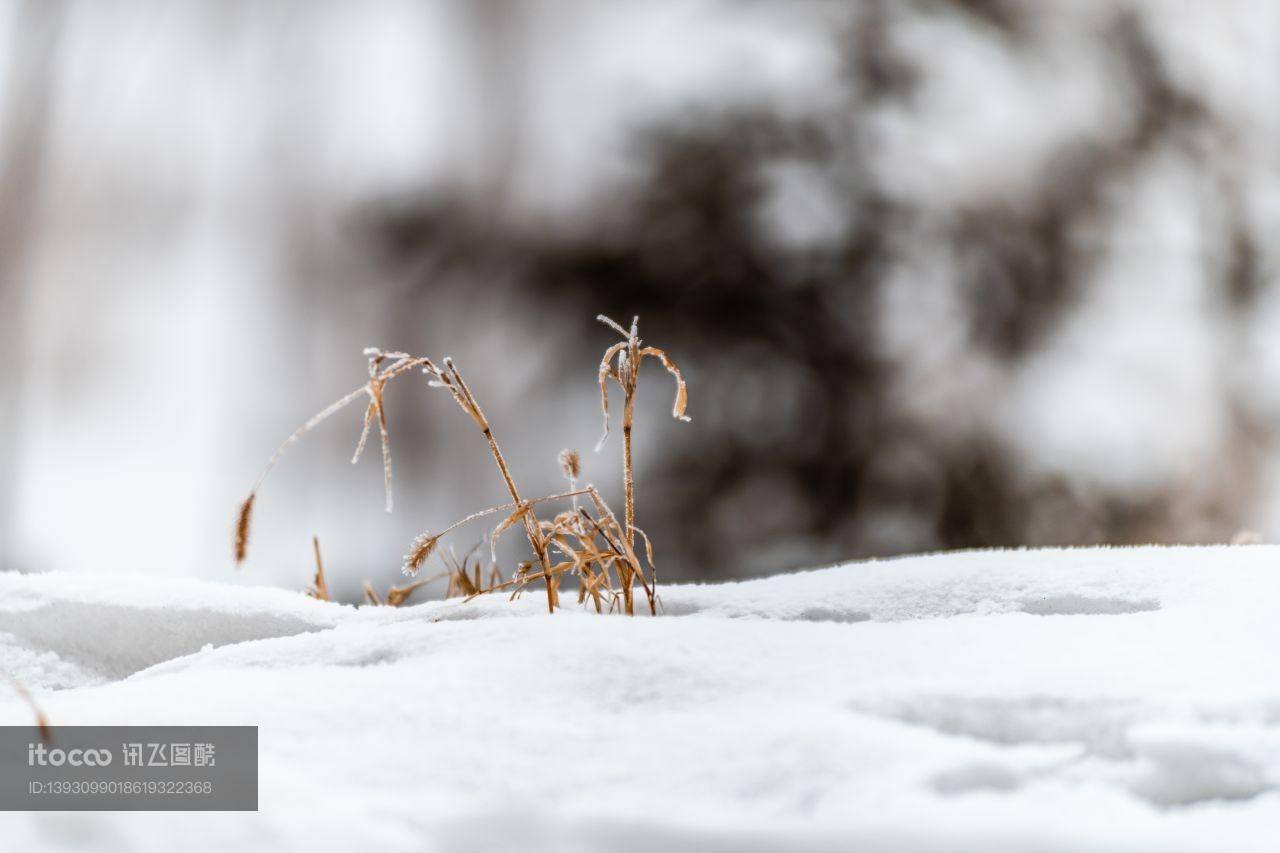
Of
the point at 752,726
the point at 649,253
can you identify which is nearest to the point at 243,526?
the point at 752,726

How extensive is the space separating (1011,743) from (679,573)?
5.67 feet

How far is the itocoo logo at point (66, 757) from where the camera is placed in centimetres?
49

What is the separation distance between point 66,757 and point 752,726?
37cm

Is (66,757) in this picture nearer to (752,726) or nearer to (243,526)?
(243,526)

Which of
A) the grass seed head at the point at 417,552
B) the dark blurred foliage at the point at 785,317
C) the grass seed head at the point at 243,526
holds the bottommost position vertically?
the grass seed head at the point at 417,552

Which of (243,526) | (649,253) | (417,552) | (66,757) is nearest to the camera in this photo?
(66,757)

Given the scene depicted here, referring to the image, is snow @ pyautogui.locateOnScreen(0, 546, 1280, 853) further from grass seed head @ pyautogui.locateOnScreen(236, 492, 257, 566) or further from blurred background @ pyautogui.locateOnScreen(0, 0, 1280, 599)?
blurred background @ pyautogui.locateOnScreen(0, 0, 1280, 599)

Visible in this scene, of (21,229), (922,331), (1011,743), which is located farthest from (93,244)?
(1011,743)

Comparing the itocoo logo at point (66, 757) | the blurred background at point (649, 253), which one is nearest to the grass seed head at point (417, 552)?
the itocoo logo at point (66, 757)

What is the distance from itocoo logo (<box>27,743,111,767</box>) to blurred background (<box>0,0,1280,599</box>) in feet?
5.50

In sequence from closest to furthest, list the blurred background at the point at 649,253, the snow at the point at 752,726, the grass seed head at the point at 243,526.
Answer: the snow at the point at 752,726
the grass seed head at the point at 243,526
the blurred background at the point at 649,253

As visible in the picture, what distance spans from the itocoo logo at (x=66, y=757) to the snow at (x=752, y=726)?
0.03 meters

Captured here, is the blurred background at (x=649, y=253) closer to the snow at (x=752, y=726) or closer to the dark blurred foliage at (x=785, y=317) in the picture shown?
the dark blurred foliage at (x=785, y=317)

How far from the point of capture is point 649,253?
2.30 metres
